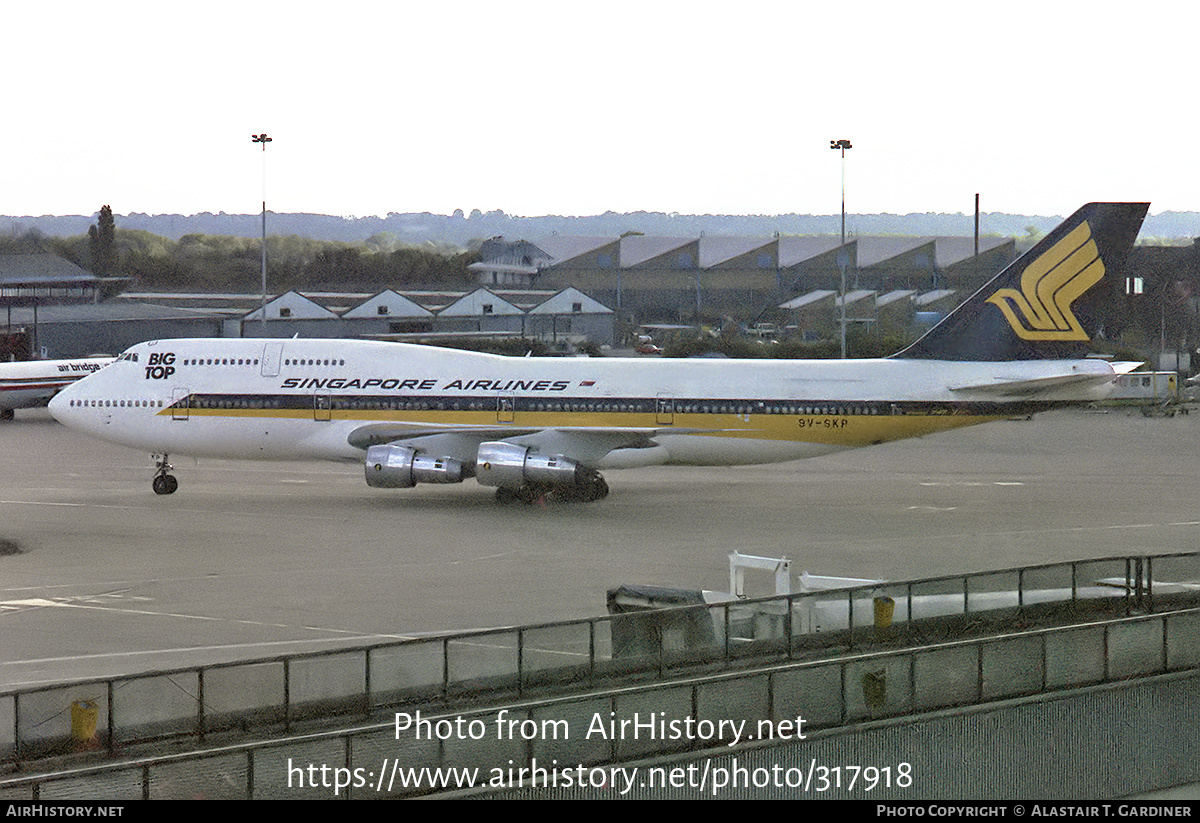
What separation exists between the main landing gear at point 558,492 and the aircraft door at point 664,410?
2264 mm

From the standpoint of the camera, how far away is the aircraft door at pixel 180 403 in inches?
1590

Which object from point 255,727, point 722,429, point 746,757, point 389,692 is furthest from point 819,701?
point 722,429

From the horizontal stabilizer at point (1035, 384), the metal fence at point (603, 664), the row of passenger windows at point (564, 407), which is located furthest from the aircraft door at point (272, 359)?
the metal fence at point (603, 664)

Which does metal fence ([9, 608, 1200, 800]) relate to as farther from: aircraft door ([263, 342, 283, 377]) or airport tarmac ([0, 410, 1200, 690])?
aircraft door ([263, 342, 283, 377])

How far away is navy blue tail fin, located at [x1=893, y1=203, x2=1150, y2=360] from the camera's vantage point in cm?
3959

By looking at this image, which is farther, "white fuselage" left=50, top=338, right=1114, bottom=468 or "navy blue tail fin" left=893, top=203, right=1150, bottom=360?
"navy blue tail fin" left=893, top=203, right=1150, bottom=360

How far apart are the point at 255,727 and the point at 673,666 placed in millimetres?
4847

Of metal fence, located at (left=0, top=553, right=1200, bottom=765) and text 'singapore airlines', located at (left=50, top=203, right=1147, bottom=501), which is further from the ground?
text 'singapore airlines', located at (left=50, top=203, right=1147, bottom=501)

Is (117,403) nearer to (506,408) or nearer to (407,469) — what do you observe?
(407,469)

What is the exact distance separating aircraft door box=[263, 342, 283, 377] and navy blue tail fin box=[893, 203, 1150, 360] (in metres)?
18.4

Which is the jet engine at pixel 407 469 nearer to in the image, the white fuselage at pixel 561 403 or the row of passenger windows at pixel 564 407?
the white fuselage at pixel 561 403

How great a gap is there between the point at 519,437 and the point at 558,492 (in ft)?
6.27

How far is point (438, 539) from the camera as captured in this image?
1293 inches

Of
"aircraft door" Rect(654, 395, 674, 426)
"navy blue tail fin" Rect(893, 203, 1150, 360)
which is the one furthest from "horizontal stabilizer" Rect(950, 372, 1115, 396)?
"aircraft door" Rect(654, 395, 674, 426)
